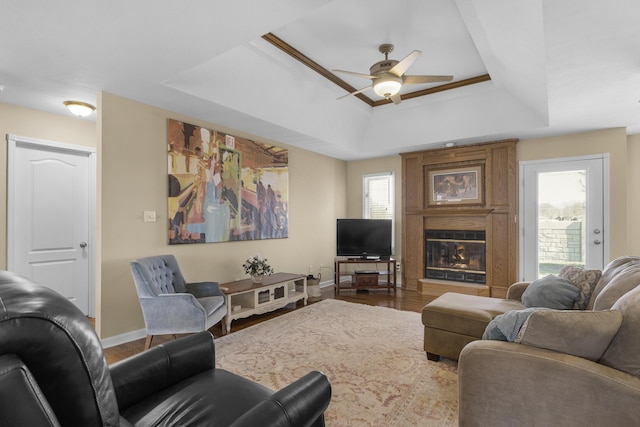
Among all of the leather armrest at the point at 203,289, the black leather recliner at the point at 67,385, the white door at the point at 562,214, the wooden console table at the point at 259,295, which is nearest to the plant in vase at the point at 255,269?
the wooden console table at the point at 259,295

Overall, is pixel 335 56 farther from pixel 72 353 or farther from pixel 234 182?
pixel 72 353

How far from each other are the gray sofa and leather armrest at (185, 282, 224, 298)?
8.97ft

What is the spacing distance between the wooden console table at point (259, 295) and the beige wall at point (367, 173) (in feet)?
7.98

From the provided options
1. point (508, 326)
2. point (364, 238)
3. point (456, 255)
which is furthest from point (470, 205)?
point (508, 326)

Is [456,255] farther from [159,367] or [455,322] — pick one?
[159,367]

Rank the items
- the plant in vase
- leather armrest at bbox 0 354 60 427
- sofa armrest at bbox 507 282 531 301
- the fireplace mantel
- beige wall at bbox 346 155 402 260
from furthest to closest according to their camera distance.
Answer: beige wall at bbox 346 155 402 260 → the fireplace mantel → the plant in vase → sofa armrest at bbox 507 282 531 301 → leather armrest at bbox 0 354 60 427

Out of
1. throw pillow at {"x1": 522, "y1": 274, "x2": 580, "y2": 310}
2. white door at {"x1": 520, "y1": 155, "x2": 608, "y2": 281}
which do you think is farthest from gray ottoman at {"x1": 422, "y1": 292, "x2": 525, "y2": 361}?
white door at {"x1": 520, "y1": 155, "x2": 608, "y2": 281}

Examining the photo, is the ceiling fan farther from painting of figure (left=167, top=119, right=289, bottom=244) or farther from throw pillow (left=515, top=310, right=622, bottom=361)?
throw pillow (left=515, top=310, right=622, bottom=361)

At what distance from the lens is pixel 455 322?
2811mm

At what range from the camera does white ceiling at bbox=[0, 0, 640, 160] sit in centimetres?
217

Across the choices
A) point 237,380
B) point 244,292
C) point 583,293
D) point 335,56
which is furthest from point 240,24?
point 583,293

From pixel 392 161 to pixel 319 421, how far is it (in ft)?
18.4

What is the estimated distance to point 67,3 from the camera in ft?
6.64

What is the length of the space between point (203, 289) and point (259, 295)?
77 centimetres
